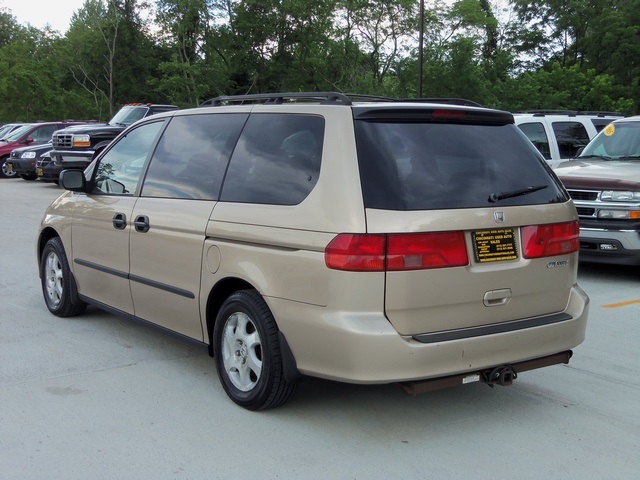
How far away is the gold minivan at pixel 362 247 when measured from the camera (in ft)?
12.6

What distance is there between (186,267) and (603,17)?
44.5 meters

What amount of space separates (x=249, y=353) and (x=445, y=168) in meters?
1.55

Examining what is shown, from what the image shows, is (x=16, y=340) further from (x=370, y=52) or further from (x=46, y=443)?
(x=370, y=52)

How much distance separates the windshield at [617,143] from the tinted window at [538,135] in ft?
4.96

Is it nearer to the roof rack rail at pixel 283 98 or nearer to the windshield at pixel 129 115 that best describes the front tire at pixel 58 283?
the roof rack rail at pixel 283 98

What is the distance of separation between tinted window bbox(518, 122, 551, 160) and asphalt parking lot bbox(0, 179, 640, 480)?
6546mm

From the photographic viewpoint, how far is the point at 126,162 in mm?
5922

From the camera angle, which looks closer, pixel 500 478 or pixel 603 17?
pixel 500 478

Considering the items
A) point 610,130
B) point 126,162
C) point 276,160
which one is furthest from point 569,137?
point 276,160

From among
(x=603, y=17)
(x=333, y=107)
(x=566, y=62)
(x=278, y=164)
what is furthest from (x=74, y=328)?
(x=566, y=62)

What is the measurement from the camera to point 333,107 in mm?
4234

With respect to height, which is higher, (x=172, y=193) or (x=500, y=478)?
(x=172, y=193)

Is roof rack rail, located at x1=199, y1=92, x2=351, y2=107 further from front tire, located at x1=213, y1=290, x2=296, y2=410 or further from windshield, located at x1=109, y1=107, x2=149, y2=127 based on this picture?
windshield, located at x1=109, y1=107, x2=149, y2=127

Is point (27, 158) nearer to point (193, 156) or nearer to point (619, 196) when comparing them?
point (619, 196)
